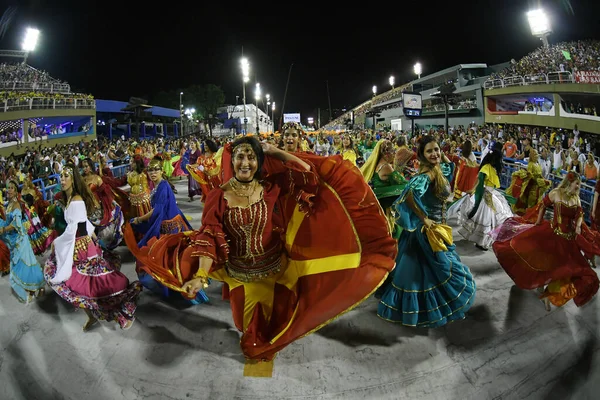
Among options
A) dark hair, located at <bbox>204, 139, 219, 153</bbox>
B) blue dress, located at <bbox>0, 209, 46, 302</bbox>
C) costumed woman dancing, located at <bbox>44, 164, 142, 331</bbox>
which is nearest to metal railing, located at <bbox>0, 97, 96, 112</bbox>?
dark hair, located at <bbox>204, 139, 219, 153</bbox>

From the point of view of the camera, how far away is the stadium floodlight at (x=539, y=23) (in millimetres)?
29703

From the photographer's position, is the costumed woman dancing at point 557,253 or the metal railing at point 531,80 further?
the metal railing at point 531,80

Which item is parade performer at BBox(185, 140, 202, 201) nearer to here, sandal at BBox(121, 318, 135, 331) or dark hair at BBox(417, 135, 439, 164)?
sandal at BBox(121, 318, 135, 331)

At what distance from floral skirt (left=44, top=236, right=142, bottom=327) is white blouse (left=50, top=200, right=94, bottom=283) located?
0.07 meters

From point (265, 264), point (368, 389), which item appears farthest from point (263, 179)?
point (368, 389)

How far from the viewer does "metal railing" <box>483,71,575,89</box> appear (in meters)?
22.3

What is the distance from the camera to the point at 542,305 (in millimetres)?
4980

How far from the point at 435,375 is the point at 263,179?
247 cm

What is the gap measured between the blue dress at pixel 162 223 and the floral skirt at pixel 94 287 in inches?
26.9

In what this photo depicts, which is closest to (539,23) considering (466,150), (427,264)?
(466,150)

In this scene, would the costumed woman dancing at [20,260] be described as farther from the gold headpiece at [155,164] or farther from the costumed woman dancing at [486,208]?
the costumed woman dancing at [486,208]

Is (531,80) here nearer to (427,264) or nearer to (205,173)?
(205,173)

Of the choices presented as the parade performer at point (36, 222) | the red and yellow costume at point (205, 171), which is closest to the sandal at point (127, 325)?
the parade performer at point (36, 222)

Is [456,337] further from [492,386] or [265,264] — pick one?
[265,264]
